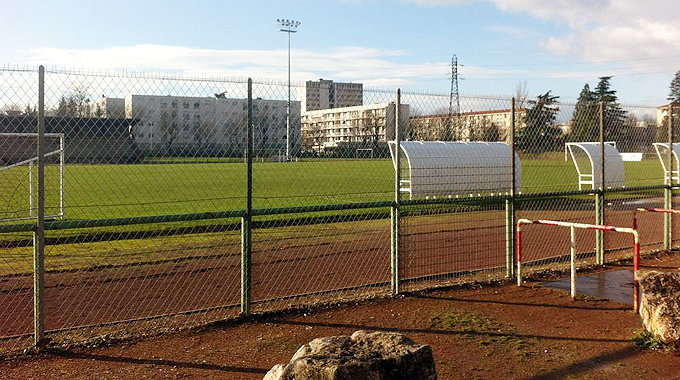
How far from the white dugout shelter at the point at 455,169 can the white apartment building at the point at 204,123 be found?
8080 millimetres

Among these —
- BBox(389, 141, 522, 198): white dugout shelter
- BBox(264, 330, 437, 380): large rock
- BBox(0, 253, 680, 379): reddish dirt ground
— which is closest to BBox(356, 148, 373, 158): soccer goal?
BBox(0, 253, 680, 379): reddish dirt ground

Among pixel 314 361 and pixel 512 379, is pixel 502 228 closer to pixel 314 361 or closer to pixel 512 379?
pixel 512 379

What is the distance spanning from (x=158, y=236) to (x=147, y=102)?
7.82 metres

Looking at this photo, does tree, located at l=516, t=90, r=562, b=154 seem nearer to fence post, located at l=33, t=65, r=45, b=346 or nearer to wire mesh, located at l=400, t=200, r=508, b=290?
wire mesh, located at l=400, t=200, r=508, b=290

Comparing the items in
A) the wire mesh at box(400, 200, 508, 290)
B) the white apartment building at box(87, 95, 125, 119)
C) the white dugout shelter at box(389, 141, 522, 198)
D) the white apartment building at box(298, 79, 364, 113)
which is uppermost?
the white apartment building at box(298, 79, 364, 113)

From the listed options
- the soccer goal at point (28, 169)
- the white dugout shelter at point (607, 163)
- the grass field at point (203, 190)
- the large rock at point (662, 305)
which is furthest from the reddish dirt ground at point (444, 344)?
the white dugout shelter at point (607, 163)

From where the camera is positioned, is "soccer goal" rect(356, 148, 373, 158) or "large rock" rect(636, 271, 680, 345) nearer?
"large rock" rect(636, 271, 680, 345)

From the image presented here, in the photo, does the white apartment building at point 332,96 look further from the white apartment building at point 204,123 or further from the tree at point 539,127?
the tree at point 539,127

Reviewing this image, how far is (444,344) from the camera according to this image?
637cm

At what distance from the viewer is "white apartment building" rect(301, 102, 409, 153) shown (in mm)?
8000

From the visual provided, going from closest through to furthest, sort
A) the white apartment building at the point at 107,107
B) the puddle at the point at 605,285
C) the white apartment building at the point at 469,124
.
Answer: the white apartment building at the point at 107,107, the puddle at the point at 605,285, the white apartment building at the point at 469,124

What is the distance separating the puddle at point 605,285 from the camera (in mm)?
8383

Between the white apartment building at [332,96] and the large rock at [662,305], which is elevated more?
the white apartment building at [332,96]

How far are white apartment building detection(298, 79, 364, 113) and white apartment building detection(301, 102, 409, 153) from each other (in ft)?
0.24
